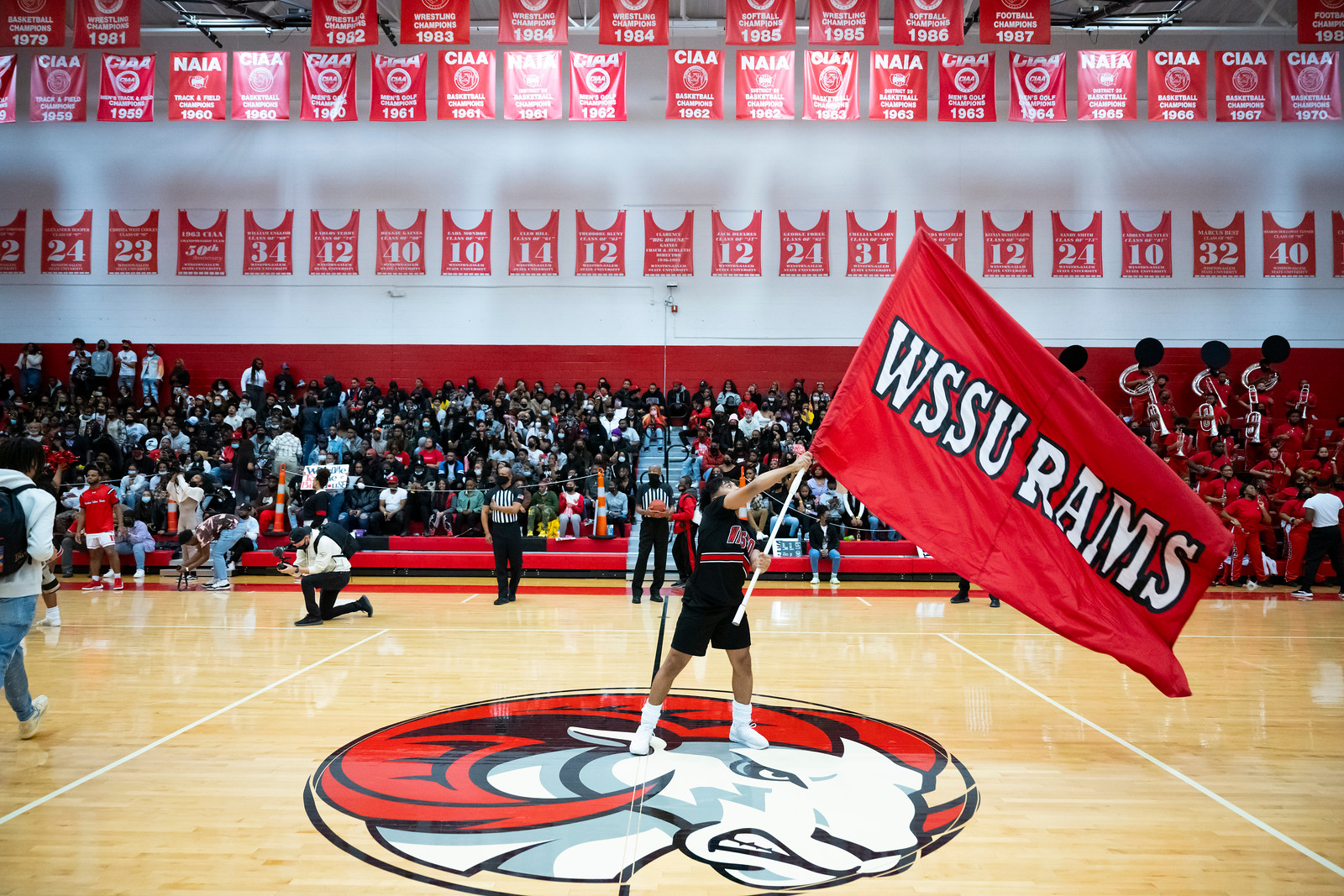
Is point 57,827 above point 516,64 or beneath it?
beneath

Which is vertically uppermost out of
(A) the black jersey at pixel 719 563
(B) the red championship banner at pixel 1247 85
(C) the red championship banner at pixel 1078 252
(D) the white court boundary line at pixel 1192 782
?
(B) the red championship banner at pixel 1247 85

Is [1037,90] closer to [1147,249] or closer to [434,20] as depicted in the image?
[1147,249]

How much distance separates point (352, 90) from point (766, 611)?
12.7m

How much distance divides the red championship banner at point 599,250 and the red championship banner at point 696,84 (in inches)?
262

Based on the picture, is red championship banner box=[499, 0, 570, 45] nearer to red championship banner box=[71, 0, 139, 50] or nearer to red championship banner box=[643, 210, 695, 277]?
red championship banner box=[71, 0, 139, 50]

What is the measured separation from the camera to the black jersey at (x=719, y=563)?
5.34m

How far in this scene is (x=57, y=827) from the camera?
4195 mm

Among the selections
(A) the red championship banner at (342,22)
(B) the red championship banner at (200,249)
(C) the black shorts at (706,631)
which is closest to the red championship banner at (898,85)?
(A) the red championship banner at (342,22)

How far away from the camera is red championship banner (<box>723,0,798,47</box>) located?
1380cm

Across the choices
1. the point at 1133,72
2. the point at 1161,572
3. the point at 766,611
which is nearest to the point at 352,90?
the point at 766,611

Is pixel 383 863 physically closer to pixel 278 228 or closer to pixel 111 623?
pixel 111 623

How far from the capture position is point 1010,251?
22.0m

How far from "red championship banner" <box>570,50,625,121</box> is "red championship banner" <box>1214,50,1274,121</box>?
36.0 ft

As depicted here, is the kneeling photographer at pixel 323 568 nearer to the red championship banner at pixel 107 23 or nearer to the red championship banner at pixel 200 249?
the red championship banner at pixel 107 23
